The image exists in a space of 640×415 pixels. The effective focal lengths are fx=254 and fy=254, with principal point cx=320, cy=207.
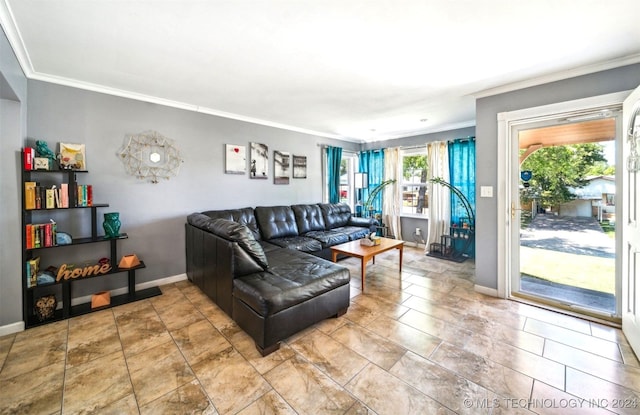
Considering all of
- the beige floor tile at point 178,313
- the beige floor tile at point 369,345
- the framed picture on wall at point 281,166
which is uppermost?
the framed picture on wall at point 281,166

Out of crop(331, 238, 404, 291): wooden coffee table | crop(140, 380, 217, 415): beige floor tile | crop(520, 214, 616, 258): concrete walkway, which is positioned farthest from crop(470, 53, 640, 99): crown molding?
crop(140, 380, 217, 415): beige floor tile

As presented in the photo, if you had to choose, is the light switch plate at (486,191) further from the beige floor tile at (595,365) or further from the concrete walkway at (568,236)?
the beige floor tile at (595,365)

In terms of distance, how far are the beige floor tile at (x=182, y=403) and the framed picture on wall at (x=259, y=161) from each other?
3.09 metres

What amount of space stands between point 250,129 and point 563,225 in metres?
4.25

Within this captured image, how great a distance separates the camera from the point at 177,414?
1.43m

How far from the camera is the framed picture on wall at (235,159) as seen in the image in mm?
3871

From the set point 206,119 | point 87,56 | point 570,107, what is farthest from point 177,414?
point 570,107

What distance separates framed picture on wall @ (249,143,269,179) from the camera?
165 inches

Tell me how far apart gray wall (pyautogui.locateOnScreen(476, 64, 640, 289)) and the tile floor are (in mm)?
523

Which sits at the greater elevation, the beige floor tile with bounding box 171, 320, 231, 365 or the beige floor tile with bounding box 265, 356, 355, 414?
the beige floor tile with bounding box 171, 320, 231, 365

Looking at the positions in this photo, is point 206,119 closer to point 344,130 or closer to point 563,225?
point 344,130

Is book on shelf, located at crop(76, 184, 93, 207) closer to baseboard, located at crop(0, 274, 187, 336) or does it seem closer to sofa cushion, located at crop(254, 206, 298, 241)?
baseboard, located at crop(0, 274, 187, 336)

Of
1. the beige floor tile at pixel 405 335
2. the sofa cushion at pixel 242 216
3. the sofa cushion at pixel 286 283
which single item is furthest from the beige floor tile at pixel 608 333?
the sofa cushion at pixel 242 216

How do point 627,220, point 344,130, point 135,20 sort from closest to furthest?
point 135,20 < point 627,220 < point 344,130
